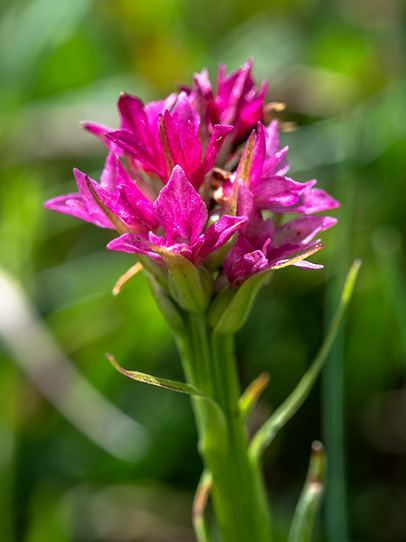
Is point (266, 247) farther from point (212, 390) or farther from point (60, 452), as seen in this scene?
point (60, 452)

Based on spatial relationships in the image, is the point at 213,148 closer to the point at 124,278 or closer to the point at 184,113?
the point at 184,113

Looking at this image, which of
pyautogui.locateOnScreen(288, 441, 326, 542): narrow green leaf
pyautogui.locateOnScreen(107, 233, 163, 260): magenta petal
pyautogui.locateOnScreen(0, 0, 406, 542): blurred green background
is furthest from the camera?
pyautogui.locateOnScreen(0, 0, 406, 542): blurred green background

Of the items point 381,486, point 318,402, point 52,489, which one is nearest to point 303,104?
point 318,402

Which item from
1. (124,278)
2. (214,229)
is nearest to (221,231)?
(214,229)

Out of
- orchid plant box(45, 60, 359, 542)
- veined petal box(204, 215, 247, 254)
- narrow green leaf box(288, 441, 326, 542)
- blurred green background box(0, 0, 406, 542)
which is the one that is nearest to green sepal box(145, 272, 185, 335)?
orchid plant box(45, 60, 359, 542)

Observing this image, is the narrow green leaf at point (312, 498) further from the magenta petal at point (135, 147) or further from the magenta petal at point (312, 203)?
the magenta petal at point (135, 147)

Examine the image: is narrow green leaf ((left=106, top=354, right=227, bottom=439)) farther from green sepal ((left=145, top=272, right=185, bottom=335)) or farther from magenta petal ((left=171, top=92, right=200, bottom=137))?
magenta petal ((left=171, top=92, right=200, bottom=137))
